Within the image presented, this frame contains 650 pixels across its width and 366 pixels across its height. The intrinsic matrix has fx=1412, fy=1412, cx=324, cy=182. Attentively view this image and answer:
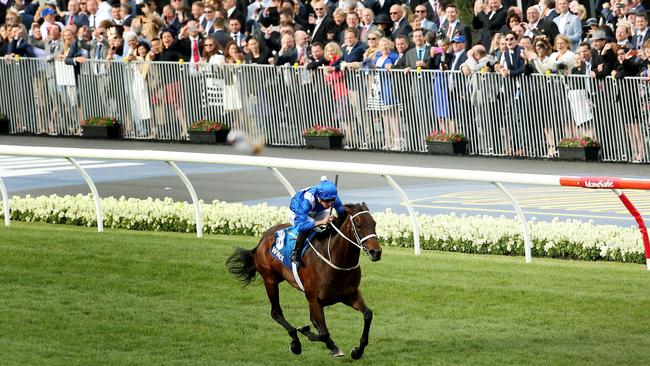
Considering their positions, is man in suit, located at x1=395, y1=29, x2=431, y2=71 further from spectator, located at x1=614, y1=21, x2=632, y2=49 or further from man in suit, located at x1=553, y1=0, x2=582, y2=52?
spectator, located at x1=614, y1=21, x2=632, y2=49

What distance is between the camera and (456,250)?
1402 cm

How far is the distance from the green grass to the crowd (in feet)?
20.7

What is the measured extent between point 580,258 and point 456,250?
129 cm

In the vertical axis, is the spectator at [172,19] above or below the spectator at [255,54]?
above

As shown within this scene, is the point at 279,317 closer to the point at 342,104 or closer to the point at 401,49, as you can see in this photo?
the point at 401,49

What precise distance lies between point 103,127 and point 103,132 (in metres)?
0.11

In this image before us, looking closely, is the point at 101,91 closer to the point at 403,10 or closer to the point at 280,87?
the point at 280,87

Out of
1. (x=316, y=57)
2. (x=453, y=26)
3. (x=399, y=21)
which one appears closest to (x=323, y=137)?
(x=316, y=57)

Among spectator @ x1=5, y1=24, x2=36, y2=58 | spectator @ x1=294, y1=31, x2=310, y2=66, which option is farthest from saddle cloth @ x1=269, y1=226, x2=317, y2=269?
spectator @ x1=5, y1=24, x2=36, y2=58

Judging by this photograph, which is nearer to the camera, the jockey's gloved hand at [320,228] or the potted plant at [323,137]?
the jockey's gloved hand at [320,228]

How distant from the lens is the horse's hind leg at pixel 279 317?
9719 millimetres

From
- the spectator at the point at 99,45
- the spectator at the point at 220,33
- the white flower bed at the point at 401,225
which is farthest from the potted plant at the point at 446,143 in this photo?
the spectator at the point at 99,45

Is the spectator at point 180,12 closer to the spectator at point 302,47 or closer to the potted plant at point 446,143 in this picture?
the spectator at point 302,47

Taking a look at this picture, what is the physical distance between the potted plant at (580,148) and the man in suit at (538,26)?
1.43m
